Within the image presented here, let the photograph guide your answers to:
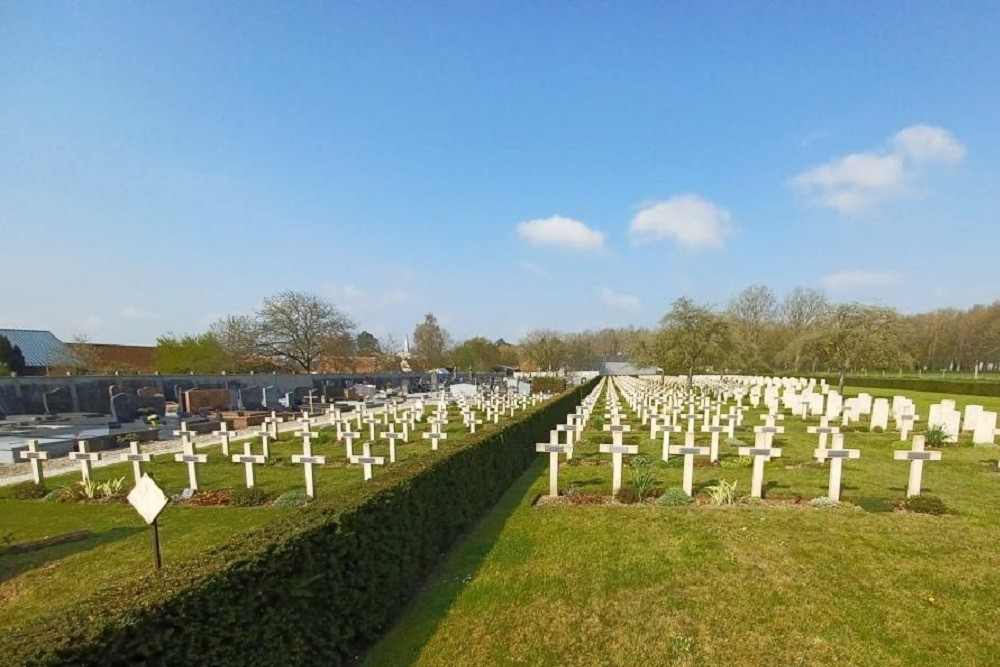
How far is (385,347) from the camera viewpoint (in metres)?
70.2

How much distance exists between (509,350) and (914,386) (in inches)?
2514

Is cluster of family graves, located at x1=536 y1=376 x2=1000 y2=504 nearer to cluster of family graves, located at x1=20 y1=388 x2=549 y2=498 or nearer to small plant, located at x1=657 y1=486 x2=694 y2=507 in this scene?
small plant, located at x1=657 y1=486 x2=694 y2=507

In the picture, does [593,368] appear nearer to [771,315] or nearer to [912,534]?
[771,315]

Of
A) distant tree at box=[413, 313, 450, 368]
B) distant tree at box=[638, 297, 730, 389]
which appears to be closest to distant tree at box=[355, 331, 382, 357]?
distant tree at box=[413, 313, 450, 368]

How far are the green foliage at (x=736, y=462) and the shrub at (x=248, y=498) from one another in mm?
9931

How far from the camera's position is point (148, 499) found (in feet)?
11.7

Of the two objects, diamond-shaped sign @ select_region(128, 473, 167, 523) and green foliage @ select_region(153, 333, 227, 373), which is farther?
green foliage @ select_region(153, 333, 227, 373)

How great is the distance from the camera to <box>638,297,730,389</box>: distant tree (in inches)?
1228

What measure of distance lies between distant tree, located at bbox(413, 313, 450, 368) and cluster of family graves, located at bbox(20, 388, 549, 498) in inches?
1784

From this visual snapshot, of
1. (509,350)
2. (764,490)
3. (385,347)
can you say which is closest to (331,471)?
(764,490)

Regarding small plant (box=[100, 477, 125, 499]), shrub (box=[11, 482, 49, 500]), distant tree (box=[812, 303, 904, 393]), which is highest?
distant tree (box=[812, 303, 904, 393])

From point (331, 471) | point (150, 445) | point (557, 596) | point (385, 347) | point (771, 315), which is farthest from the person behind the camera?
point (385, 347)

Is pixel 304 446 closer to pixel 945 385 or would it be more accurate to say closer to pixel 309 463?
pixel 309 463

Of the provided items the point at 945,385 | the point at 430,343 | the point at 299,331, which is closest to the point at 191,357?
the point at 299,331
